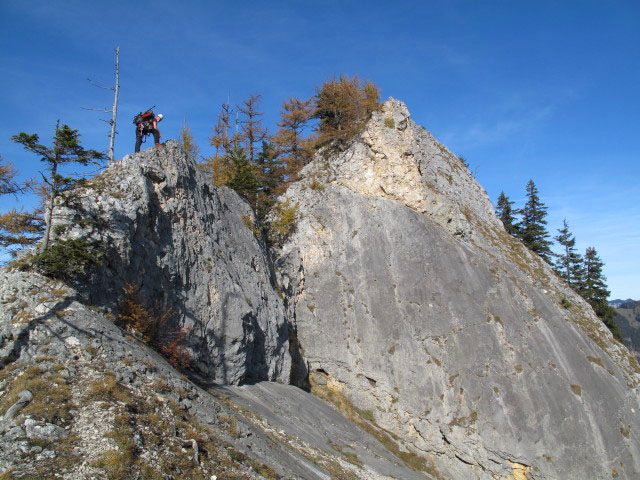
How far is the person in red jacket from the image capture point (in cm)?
2056

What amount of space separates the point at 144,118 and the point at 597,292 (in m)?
54.7

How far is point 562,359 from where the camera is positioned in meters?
27.4

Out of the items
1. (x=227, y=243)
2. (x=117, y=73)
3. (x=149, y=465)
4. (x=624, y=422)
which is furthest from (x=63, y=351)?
(x=624, y=422)

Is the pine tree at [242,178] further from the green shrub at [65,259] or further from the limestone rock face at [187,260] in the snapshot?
the green shrub at [65,259]

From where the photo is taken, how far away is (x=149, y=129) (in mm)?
20688

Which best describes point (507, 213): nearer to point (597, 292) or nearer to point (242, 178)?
point (597, 292)

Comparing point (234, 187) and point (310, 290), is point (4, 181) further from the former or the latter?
point (310, 290)

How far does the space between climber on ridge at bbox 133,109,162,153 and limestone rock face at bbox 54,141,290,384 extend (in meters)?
0.81

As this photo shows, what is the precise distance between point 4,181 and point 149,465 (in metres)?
10.7

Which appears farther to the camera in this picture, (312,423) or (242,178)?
(242,178)

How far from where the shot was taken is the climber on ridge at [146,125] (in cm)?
2052

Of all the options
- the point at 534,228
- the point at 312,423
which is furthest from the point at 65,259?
the point at 534,228

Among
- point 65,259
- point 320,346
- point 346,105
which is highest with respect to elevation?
point 346,105

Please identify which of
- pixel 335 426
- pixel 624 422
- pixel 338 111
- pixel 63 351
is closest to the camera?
pixel 63 351
